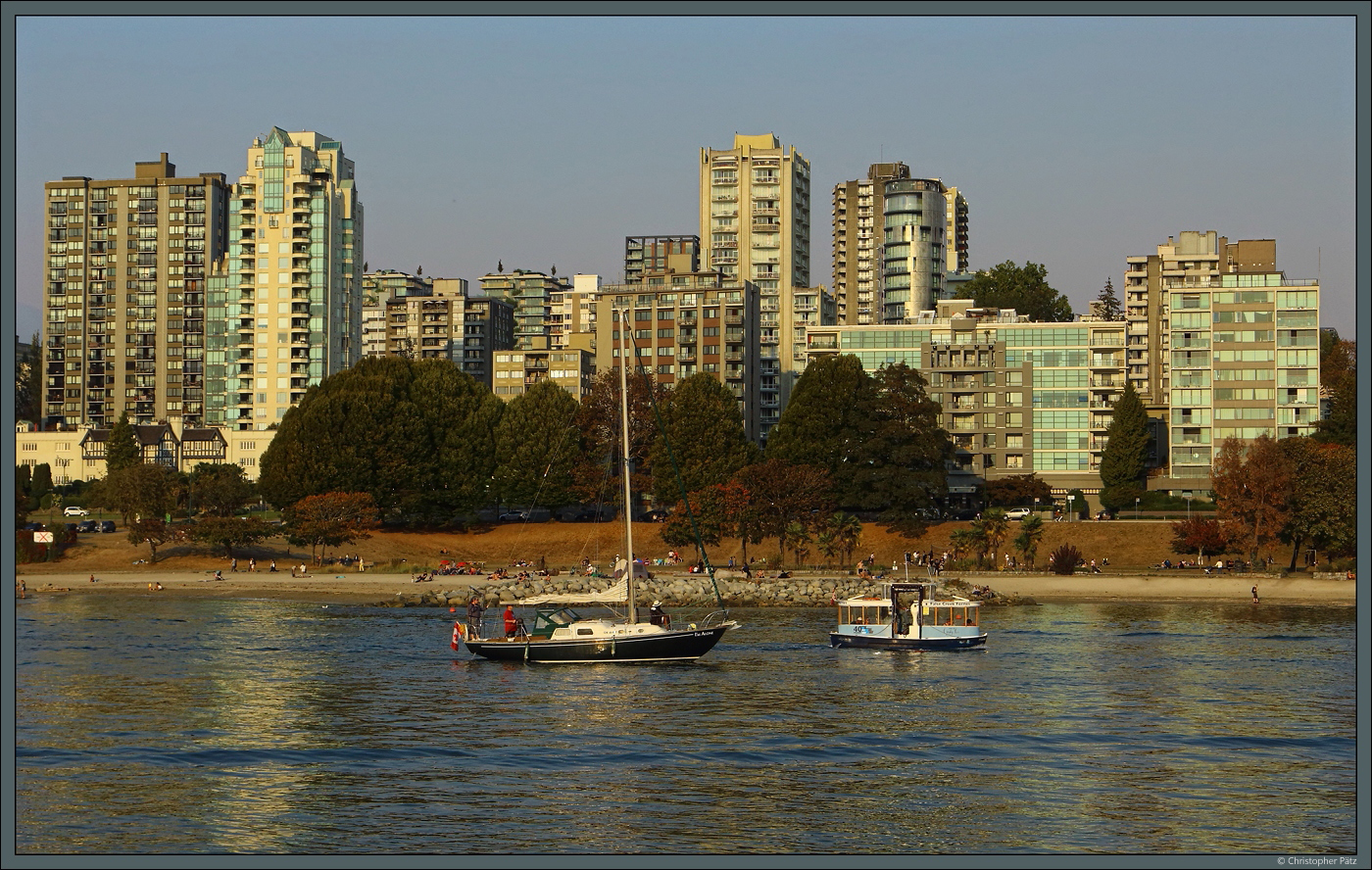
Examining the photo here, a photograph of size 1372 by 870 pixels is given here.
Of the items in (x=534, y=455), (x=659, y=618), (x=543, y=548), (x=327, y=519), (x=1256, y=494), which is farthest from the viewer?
(x=534, y=455)

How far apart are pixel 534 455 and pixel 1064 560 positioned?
57476 millimetres

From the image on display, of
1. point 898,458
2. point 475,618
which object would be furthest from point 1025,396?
point 475,618

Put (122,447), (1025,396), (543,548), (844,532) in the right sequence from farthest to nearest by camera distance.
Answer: (122,447) < (1025,396) < (543,548) < (844,532)

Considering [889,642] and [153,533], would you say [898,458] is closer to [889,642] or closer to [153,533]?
[889,642]

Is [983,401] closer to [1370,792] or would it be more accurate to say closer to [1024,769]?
[1024,769]

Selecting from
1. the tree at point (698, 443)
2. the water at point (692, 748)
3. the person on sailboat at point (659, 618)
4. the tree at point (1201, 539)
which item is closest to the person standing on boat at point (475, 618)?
the water at point (692, 748)

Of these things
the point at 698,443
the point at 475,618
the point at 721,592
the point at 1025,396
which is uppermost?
the point at 1025,396

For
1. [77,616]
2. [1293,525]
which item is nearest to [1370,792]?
[77,616]

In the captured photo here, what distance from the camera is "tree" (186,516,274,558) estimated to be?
404 feet

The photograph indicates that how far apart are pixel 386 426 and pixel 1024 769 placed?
4358 inches

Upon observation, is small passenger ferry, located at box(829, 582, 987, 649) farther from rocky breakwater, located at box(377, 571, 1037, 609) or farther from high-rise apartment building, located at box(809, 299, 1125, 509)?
high-rise apartment building, located at box(809, 299, 1125, 509)

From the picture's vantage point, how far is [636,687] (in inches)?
2402

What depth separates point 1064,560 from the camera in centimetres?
11800

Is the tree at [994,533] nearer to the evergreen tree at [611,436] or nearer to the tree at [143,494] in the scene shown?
the evergreen tree at [611,436]
